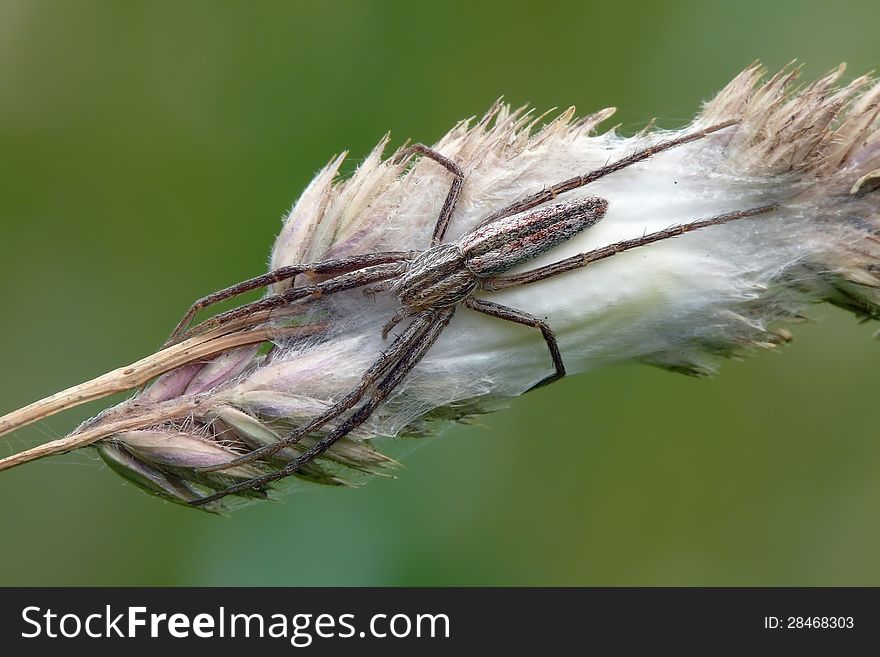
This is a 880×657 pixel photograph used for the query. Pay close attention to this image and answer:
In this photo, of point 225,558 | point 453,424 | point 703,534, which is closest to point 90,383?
point 453,424

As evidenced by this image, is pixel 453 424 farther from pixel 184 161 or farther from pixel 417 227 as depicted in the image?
pixel 184 161

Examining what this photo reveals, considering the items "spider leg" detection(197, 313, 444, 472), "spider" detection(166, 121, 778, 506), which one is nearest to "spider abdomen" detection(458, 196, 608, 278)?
"spider" detection(166, 121, 778, 506)

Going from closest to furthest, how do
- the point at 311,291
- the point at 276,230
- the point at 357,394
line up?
the point at 357,394, the point at 311,291, the point at 276,230

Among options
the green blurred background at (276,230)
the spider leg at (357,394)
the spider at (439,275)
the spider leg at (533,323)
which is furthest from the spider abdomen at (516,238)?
the green blurred background at (276,230)

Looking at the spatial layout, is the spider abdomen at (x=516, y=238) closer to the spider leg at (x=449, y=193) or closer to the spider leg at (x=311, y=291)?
the spider leg at (x=449, y=193)

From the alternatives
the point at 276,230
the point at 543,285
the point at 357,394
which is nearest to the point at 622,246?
the point at 543,285

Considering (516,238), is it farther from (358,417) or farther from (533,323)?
(358,417)

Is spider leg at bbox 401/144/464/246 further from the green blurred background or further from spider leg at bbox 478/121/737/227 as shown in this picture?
the green blurred background
